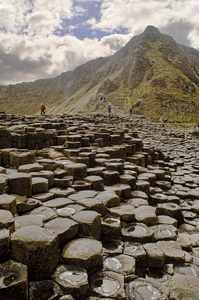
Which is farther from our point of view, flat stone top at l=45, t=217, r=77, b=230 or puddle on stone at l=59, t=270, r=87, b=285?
flat stone top at l=45, t=217, r=77, b=230

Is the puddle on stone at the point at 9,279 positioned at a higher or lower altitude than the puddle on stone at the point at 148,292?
higher

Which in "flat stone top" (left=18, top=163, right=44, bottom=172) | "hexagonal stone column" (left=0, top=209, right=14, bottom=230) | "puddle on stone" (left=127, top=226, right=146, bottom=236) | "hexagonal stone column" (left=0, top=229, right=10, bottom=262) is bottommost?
"puddle on stone" (left=127, top=226, right=146, bottom=236)

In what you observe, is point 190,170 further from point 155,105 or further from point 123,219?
point 155,105

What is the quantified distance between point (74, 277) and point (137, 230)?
154cm

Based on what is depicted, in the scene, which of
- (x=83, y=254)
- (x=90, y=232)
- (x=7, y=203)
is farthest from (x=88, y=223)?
(x=7, y=203)

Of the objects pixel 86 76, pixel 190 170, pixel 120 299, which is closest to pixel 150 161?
pixel 190 170

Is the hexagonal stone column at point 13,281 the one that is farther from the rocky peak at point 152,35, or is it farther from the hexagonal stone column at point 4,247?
the rocky peak at point 152,35

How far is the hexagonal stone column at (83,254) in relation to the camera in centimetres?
256

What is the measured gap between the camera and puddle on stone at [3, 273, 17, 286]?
77.3 inches

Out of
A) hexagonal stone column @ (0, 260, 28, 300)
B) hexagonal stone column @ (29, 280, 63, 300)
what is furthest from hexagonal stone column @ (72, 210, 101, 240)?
hexagonal stone column @ (0, 260, 28, 300)

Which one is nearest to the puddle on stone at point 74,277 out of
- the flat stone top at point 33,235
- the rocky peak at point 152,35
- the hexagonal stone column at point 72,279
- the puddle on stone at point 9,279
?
the hexagonal stone column at point 72,279

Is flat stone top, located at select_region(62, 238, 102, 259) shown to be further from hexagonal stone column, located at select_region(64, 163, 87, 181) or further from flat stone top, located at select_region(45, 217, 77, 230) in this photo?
hexagonal stone column, located at select_region(64, 163, 87, 181)

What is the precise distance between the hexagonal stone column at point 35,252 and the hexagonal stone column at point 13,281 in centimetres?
11

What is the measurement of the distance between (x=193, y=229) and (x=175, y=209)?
50 cm
